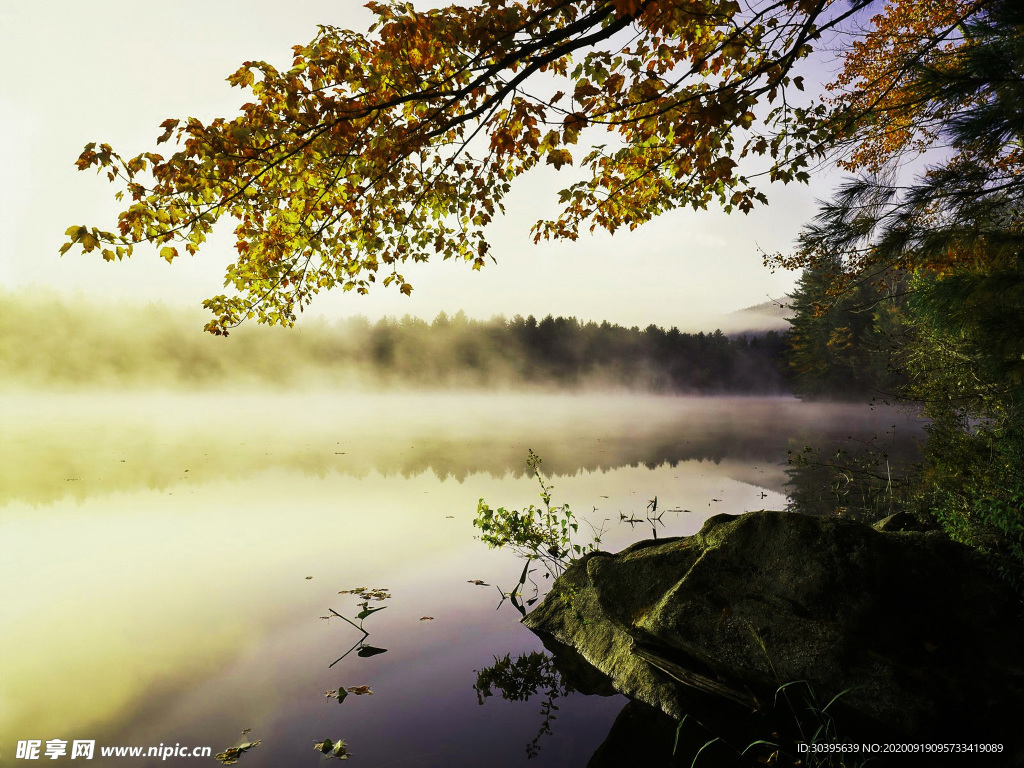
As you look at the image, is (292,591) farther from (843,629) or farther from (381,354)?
(381,354)

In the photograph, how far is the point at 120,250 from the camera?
15.7ft

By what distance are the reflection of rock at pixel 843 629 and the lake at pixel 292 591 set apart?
3.02ft

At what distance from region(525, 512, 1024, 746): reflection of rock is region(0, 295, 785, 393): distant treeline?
→ 61949mm

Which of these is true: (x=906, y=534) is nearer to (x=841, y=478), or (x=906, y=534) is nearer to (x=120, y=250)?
(x=120, y=250)

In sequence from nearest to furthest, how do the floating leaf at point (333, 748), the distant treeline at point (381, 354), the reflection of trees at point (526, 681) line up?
1. the floating leaf at point (333, 748)
2. the reflection of trees at point (526, 681)
3. the distant treeline at point (381, 354)

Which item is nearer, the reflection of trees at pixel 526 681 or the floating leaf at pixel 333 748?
the floating leaf at pixel 333 748

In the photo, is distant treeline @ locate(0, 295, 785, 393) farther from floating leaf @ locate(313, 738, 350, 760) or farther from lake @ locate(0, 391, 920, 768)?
floating leaf @ locate(313, 738, 350, 760)

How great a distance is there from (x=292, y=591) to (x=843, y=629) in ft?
20.4

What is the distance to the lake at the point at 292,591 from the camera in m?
4.12

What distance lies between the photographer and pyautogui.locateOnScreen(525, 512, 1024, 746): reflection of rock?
3.54 meters

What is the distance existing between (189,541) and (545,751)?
7.65 metres

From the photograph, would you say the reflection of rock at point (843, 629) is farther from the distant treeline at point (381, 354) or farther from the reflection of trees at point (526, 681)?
the distant treeline at point (381, 354)

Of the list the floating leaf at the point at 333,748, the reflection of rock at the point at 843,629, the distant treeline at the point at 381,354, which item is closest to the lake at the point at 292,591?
the floating leaf at the point at 333,748

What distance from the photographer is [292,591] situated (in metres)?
6.80
